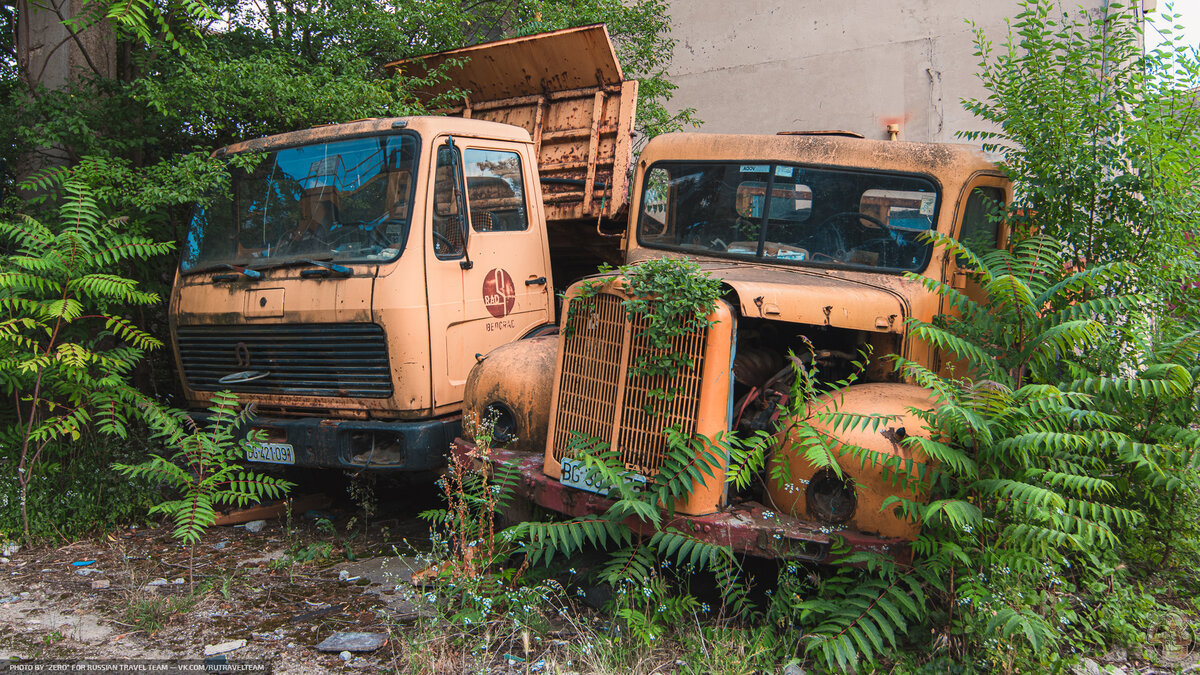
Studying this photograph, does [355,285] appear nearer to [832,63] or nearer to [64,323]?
[64,323]

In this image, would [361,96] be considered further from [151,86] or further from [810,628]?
[810,628]

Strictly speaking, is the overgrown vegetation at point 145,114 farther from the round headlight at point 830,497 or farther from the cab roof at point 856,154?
the round headlight at point 830,497

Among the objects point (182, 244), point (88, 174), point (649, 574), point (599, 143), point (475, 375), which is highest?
point (599, 143)

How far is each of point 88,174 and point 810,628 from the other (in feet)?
17.9

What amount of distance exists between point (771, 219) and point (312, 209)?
3.04m

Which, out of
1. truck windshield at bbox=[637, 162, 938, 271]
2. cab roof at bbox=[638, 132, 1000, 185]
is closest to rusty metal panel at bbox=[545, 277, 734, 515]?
truck windshield at bbox=[637, 162, 938, 271]

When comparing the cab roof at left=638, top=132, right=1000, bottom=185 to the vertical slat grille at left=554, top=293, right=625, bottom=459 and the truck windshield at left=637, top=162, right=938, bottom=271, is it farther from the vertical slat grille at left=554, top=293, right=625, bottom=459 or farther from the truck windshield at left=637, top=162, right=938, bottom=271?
the vertical slat grille at left=554, top=293, right=625, bottom=459

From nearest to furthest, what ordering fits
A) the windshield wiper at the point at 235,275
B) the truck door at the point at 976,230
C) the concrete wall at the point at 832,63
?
the truck door at the point at 976,230 → the windshield wiper at the point at 235,275 → the concrete wall at the point at 832,63

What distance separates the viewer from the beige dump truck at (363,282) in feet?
15.8

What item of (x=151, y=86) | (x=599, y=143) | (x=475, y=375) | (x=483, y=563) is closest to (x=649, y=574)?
(x=483, y=563)

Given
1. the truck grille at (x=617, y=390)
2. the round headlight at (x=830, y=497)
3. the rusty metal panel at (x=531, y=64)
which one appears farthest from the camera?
the rusty metal panel at (x=531, y=64)

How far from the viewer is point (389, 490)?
20.8 feet

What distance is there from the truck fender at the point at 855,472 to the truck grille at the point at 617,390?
20.3 inches

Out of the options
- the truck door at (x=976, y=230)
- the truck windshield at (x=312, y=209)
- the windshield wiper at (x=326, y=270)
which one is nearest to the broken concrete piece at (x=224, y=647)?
the windshield wiper at (x=326, y=270)
